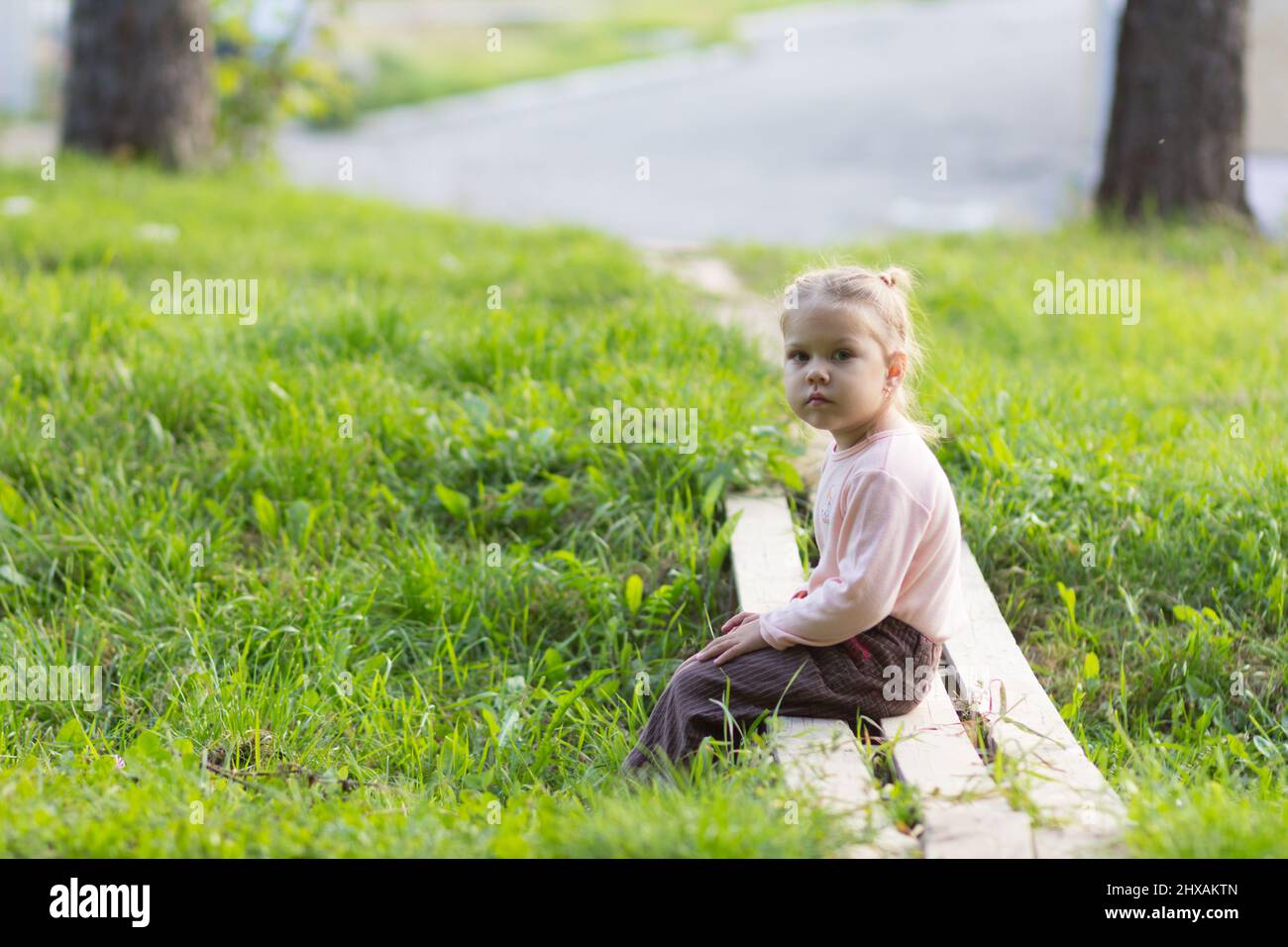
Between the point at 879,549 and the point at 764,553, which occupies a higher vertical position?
the point at 879,549

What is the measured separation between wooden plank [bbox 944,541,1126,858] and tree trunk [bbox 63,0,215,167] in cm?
676

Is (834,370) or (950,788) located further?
(834,370)

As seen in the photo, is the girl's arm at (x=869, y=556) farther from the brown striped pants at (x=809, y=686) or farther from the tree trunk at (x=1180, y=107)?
the tree trunk at (x=1180, y=107)

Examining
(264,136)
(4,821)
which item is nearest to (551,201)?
(264,136)

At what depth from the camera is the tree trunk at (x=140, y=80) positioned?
27.8 ft

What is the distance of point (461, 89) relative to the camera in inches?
756

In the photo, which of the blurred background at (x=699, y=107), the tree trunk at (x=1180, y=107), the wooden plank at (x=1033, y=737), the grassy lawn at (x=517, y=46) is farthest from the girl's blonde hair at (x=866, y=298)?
the grassy lawn at (x=517, y=46)

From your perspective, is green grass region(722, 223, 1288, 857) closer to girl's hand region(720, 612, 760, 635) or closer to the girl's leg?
the girl's leg

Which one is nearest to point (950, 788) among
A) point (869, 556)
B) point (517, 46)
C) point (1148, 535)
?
point (869, 556)

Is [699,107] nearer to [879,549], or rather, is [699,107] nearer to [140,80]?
[140,80]

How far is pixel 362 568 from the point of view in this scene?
3.96 meters

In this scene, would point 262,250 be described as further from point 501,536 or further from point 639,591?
point 639,591

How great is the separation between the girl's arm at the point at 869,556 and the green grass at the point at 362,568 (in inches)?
14.1

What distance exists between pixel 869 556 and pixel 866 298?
0.52 meters
